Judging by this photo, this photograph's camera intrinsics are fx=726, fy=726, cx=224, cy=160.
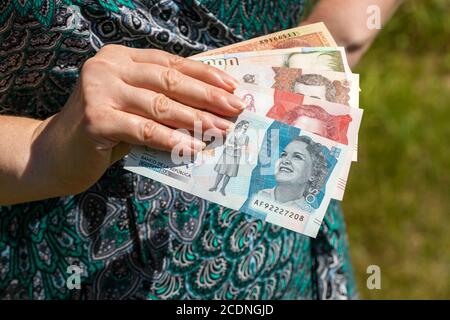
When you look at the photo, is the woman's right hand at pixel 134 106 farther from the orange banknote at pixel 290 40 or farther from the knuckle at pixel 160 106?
the orange banknote at pixel 290 40

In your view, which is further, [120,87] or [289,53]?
[289,53]

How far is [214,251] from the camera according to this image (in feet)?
4.37

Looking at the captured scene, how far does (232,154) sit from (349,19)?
1.38 feet

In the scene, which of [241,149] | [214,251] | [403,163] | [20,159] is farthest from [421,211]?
[20,159]

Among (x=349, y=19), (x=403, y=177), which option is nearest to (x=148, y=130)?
(x=349, y=19)

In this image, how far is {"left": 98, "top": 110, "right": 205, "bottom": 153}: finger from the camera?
0.97 metres

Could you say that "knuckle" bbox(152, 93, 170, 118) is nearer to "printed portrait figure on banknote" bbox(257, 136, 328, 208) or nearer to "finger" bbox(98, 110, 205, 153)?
"finger" bbox(98, 110, 205, 153)

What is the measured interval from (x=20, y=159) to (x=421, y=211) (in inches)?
78.7

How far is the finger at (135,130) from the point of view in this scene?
968 mm

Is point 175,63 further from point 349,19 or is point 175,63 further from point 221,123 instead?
point 349,19

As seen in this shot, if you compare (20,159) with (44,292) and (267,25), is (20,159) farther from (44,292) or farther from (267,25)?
(267,25)

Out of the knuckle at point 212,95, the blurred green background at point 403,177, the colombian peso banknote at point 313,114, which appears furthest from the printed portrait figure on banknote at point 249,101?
the blurred green background at point 403,177

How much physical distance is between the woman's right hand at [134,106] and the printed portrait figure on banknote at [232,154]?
50 mm

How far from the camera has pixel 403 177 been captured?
2809mm
